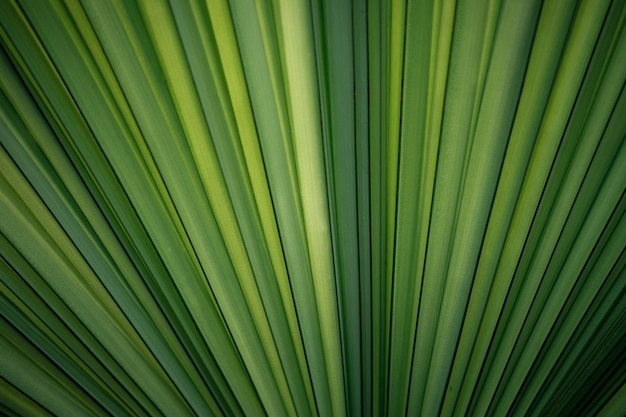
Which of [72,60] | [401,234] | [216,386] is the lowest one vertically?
[216,386]

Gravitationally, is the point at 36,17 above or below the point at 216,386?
above

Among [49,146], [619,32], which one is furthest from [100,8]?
[619,32]

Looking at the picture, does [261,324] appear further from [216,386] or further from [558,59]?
[558,59]

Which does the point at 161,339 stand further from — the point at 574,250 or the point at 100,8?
the point at 574,250

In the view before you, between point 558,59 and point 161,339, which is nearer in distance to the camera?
point 558,59

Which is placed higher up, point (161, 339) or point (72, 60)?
point (72, 60)

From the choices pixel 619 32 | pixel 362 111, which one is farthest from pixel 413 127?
pixel 619 32
